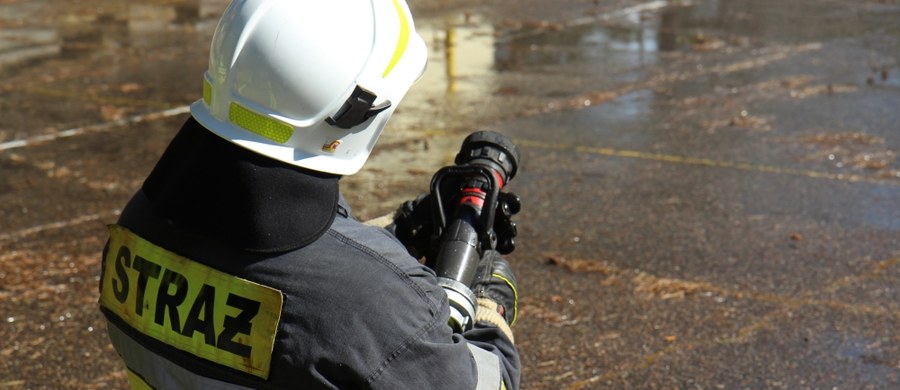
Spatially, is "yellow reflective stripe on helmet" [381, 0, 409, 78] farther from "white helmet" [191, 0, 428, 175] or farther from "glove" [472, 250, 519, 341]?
"glove" [472, 250, 519, 341]

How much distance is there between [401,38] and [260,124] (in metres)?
0.35

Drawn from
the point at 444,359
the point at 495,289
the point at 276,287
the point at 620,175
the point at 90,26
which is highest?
the point at 276,287

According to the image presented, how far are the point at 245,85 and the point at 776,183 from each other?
4632 millimetres

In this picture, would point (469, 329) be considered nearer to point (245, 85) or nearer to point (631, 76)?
point (245, 85)

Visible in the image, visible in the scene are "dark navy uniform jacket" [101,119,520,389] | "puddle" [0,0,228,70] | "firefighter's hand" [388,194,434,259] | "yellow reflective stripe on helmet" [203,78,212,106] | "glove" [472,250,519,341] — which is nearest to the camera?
"dark navy uniform jacket" [101,119,520,389]

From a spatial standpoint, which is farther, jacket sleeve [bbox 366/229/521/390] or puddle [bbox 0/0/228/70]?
puddle [bbox 0/0/228/70]

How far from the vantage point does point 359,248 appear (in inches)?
82.3

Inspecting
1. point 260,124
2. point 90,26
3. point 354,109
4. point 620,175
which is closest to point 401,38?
point 354,109

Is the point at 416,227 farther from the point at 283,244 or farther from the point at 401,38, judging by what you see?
the point at 283,244

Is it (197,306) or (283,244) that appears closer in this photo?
(283,244)

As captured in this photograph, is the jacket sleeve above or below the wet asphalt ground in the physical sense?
above

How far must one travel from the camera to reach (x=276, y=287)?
2045mm

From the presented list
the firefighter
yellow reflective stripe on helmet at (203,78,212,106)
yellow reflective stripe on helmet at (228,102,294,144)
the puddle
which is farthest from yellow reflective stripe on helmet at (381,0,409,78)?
the puddle

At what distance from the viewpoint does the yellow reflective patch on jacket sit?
207 cm
